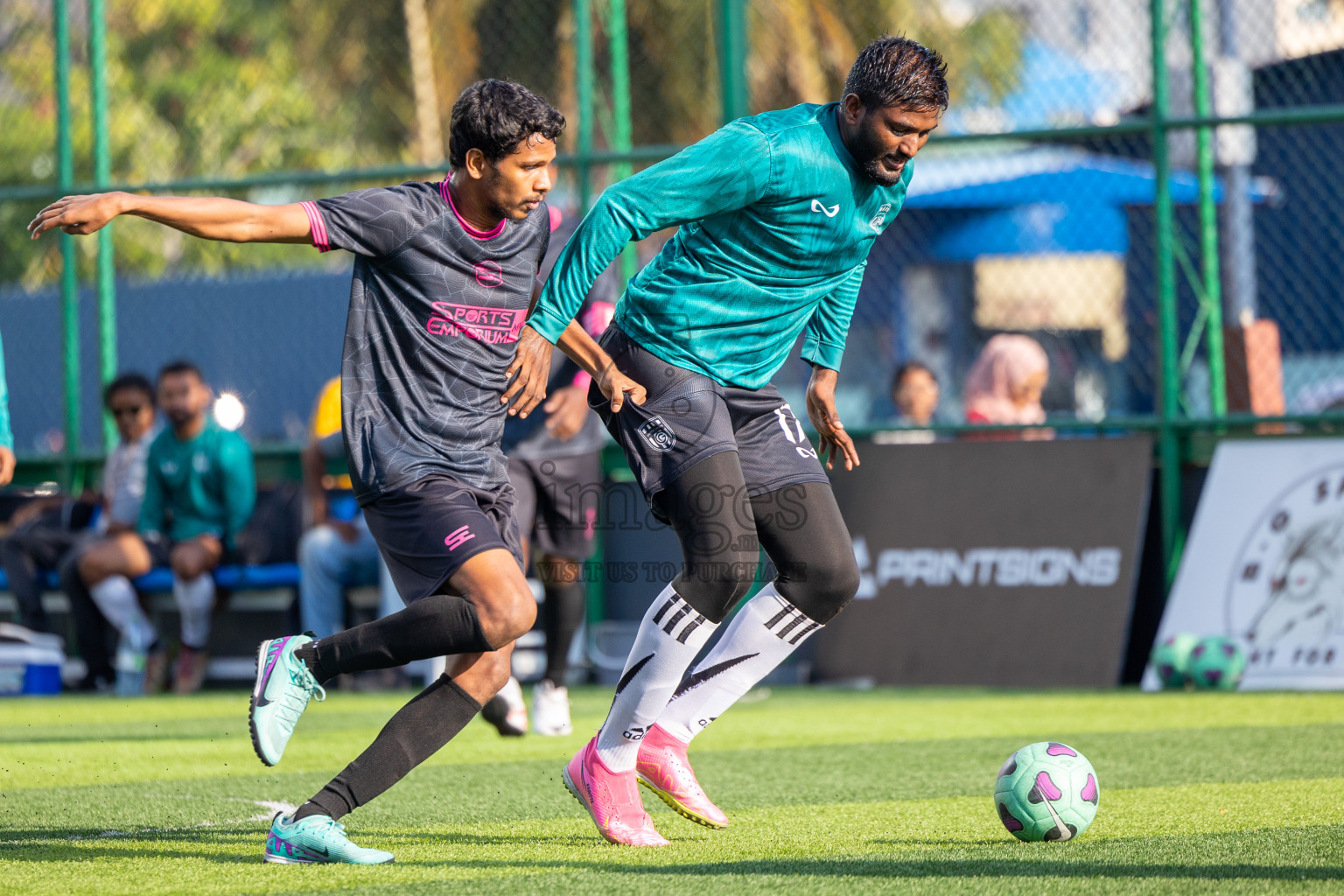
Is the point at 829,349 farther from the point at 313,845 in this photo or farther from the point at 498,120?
the point at 313,845

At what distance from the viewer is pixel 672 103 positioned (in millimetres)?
22906

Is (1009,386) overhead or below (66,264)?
below

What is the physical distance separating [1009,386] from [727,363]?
17.8 ft

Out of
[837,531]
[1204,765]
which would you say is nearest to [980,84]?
[1204,765]

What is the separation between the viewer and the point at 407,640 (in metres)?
3.79

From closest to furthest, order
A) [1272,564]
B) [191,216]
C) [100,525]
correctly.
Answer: [191,216] < [1272,564] < [100,525]

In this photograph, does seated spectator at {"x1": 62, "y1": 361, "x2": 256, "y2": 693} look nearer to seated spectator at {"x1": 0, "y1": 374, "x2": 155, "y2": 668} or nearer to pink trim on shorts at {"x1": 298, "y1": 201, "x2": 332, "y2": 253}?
seated spectator at {"x1": 0, "y1": 374, "x2": 155, "y2": 668}

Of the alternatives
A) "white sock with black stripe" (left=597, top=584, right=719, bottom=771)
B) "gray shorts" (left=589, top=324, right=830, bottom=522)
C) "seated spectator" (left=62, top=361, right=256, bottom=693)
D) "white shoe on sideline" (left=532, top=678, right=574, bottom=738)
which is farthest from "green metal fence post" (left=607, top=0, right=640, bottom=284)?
"white sock with black stripe" (left=597, top=584, right=719, bottom=771)

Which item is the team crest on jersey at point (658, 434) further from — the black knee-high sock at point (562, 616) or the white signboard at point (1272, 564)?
the white signboard at point (1272, 564)

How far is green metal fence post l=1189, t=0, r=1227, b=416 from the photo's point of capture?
28.8 ft

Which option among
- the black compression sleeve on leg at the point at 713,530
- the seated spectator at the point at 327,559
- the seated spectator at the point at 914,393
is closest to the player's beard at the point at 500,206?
the black compression sleeve on leg at the point at 713,530

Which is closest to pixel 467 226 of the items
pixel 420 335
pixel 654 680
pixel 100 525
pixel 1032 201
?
pixel 420 335

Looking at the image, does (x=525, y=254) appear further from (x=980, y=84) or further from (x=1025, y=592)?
(x=980, y=84)

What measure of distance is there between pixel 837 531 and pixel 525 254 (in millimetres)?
1096
